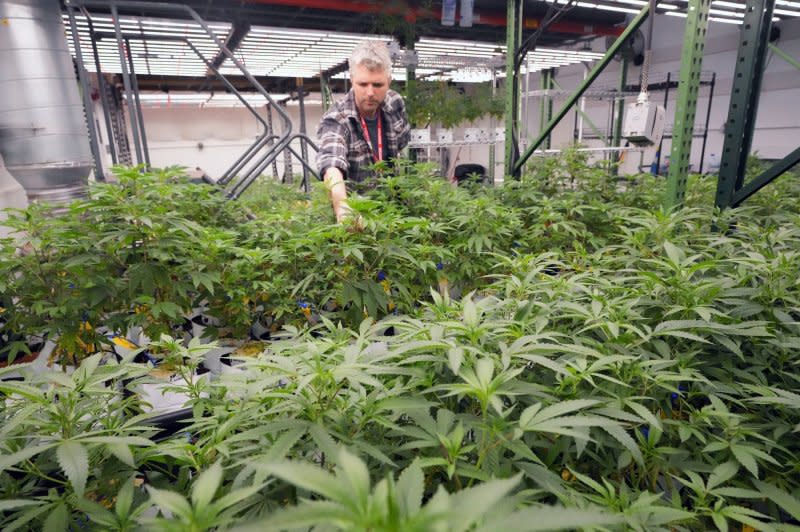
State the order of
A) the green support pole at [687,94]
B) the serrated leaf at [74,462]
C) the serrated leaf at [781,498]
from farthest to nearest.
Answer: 1. the green support pole at [687,94]
2. the serrated leaf at [781,498]
3. the serrated leaf at [74,462]

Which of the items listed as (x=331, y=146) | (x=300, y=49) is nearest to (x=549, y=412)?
(x=331, y=146)

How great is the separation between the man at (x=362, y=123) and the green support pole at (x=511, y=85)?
1118 millimetres

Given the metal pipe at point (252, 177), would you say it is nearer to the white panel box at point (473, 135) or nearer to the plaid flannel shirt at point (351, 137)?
the plaid flannel shirt at point (351, 137)

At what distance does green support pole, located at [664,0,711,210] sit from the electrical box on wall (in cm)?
18

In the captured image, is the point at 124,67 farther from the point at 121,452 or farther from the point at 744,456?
the point at 744,456

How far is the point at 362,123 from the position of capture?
2514mm

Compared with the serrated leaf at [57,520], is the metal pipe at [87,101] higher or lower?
higher

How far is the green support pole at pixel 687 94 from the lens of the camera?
212 centimetres

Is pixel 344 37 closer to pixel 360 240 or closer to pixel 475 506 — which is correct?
pixel 360 240

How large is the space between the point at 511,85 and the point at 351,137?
155 centimetres

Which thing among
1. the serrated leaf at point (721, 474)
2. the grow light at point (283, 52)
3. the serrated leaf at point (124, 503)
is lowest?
→ the serrated leaf at point (721, 474)

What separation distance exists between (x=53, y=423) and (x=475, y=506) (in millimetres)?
711

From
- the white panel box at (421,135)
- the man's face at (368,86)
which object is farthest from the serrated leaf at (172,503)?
the white panel box at (421,135)

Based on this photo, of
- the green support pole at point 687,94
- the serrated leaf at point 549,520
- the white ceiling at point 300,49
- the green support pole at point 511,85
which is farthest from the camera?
the white ceiling at point 300,49
